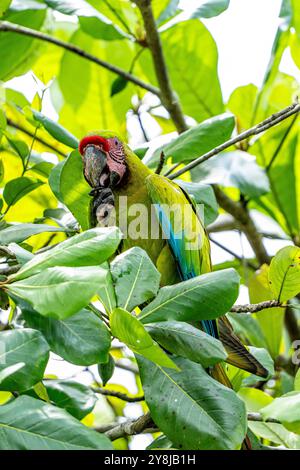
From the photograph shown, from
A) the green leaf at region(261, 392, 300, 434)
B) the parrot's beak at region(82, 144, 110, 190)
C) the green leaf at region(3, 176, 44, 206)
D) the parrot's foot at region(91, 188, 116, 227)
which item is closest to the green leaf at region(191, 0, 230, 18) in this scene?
the parrot's beak at region(82, 144, 110, 190)

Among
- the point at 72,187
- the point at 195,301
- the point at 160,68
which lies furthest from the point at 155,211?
the point at 195,301

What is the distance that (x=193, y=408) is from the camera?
1.43 m

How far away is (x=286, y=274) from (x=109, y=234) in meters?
0.57

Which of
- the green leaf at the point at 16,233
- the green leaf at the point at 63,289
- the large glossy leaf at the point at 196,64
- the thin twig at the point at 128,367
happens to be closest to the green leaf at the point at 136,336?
the green leaf at the point at 63,289

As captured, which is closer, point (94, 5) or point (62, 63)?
Result: point (94, 5)

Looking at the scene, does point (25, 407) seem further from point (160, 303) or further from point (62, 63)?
point (62, 63)

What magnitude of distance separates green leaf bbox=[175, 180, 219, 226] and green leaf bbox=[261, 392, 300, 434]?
907 mm

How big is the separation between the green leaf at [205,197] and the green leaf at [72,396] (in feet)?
2.20

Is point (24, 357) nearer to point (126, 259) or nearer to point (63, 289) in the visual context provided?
point (63, 289)

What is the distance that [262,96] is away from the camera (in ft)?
10.00

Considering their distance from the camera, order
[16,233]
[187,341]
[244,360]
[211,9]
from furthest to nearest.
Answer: [211,9], [244,360], [16,233], [187,341]

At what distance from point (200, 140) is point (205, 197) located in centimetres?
17

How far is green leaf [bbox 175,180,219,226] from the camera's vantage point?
223 centimetres

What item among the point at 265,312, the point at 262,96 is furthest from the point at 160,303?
the point at 262,96
